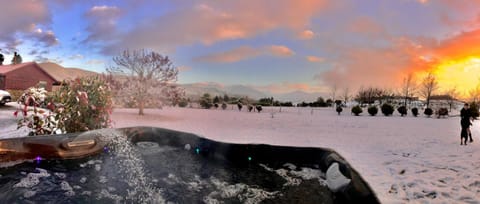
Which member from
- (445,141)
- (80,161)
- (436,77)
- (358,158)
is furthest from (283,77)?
(436,77)

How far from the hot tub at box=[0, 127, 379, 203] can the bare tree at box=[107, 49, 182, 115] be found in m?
7.35

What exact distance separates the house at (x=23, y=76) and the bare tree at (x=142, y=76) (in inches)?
318

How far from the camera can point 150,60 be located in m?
14.2

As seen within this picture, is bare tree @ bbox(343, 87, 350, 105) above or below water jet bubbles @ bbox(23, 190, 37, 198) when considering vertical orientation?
above

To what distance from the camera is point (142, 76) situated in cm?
1412

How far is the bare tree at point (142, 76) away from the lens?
548 inches

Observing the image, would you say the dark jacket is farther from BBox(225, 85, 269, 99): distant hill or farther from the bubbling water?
BBox(225, 85, 269, 99): distant hill

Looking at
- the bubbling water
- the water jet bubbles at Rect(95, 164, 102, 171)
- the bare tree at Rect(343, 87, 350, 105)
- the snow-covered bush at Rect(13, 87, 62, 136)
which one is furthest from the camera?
the bare tree at Rect(343, 87, 350, 105)

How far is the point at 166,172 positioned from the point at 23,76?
18815 mm

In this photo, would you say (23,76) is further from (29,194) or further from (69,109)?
(29,194)

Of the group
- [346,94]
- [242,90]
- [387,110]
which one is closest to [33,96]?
[242,90]

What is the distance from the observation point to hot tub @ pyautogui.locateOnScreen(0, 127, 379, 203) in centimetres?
394

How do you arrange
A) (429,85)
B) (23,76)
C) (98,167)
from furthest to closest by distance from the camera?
(429,85) → (23,76) → (98,167)

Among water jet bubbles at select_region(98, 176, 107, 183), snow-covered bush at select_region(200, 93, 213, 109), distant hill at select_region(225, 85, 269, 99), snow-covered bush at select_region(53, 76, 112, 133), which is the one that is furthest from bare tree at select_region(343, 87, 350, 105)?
water jet bubbles at select_region(98, 176, 107, 183)
